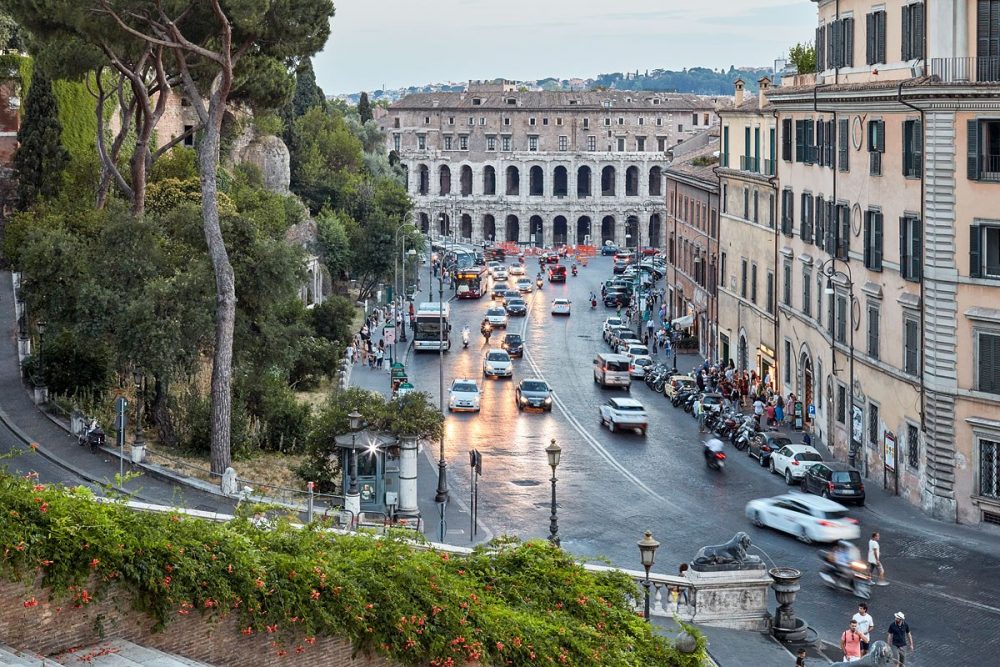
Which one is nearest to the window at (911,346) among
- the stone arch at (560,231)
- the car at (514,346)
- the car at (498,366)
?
the car at (498,366)

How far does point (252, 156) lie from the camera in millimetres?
78812

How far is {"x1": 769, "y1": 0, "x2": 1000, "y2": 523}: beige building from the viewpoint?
3553 cm

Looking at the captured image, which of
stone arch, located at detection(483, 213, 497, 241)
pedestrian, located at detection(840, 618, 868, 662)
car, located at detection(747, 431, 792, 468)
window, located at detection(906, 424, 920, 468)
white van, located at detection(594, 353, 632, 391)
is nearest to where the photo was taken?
pedestrian, located at detection(840, 618, 868, 662)

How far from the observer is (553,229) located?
161750 mm

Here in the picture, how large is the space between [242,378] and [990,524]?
19930mm

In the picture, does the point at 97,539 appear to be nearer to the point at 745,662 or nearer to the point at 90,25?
the point at 745,662

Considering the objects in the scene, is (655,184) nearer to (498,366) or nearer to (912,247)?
(498,366)

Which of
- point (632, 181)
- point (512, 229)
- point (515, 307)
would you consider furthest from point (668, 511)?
point (512, 229)

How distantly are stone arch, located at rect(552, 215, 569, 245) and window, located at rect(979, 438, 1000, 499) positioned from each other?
12597 cm

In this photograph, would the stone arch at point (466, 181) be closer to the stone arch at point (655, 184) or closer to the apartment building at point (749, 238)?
the stone arch at point (655, 184)

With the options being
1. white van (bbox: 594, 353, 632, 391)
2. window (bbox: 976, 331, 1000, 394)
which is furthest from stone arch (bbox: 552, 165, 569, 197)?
window (bbox: 976, 331, 1000, 394)

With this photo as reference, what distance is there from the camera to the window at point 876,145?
132ft

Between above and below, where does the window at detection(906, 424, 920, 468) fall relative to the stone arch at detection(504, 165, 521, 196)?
below

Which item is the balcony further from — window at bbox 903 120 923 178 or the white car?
the white car
